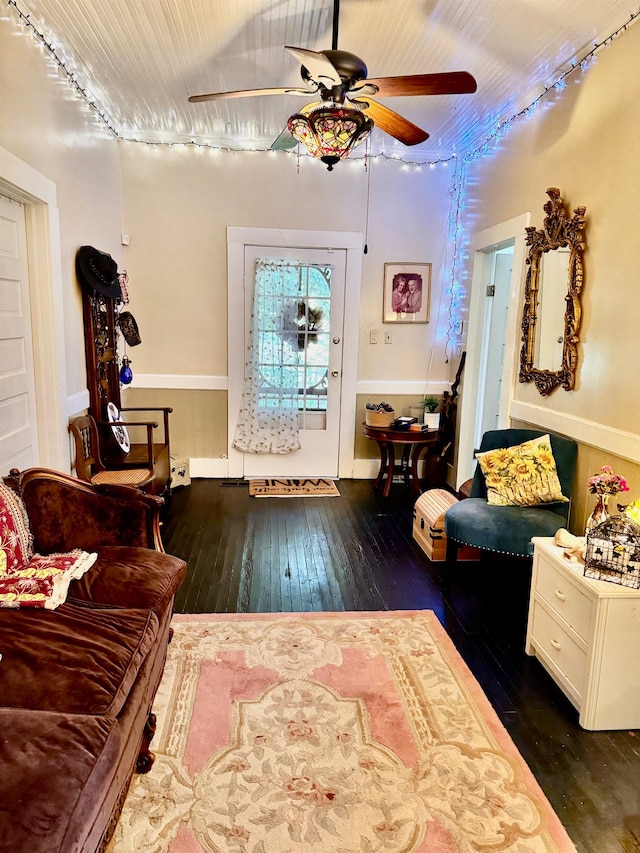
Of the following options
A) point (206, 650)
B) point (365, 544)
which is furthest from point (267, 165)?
point (206, 650)

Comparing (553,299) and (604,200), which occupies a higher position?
(604,200)

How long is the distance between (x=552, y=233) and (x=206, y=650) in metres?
2.85

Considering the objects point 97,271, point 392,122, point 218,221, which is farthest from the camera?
point 218,221

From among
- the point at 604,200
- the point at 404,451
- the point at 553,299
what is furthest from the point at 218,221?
the point at 604,200

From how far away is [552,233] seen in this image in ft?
9.87

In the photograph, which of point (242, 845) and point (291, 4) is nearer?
point (242, 845)

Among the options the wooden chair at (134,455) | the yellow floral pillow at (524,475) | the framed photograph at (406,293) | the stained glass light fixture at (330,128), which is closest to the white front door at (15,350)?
the wooden chair at (134,455)

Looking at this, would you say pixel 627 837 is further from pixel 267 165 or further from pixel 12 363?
pixel 267 165

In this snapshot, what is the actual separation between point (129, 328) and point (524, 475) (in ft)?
10.4

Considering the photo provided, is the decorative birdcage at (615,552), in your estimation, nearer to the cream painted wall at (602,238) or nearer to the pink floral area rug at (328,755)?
the cream painted wall at (602,238)

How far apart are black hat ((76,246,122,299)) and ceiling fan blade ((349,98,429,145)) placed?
1.98 metres

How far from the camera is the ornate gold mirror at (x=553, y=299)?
2801 mm

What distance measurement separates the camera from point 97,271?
3482 mm

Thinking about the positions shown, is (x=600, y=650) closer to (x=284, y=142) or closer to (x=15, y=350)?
(x=15, y=350)
